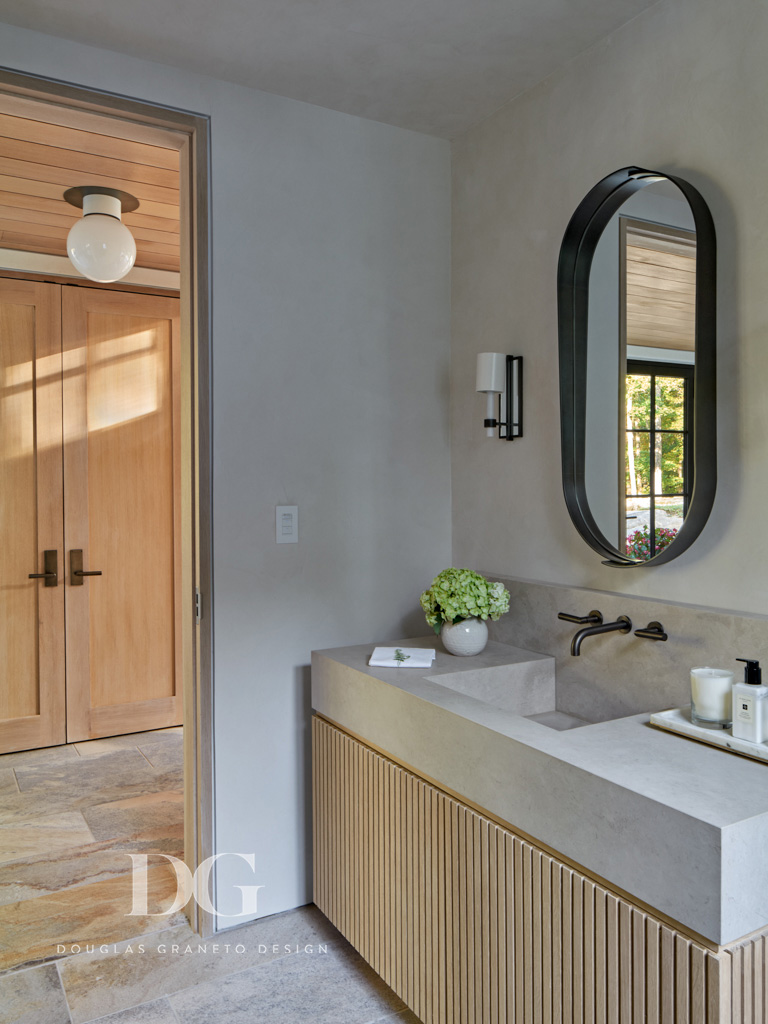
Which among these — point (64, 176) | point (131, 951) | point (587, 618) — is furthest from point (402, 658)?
point (64, 176)

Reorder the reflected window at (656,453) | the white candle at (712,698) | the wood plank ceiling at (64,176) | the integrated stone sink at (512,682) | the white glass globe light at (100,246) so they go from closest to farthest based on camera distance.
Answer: the white candle at (712,698) < the reflected window at (656,453) < the integrated stone sink at (512,682) < the wood plank ceiling at (64,176) < the white glass globe light at (100,246)

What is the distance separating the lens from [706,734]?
1.38 meters

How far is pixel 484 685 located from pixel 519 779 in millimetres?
606

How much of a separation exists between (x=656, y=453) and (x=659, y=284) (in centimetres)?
40

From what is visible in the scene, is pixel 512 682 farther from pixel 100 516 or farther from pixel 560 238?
pixel 100 516

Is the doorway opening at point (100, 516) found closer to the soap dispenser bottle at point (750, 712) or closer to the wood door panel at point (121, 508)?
the wood door panel at point (121, 508)

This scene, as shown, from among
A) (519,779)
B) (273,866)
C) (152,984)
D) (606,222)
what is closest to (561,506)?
(606,222)

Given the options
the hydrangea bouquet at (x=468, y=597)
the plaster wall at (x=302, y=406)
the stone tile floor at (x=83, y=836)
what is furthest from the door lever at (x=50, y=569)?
the hydrangea bouquet at (x=468, y=597)

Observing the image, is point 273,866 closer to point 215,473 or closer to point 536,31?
point 215,473

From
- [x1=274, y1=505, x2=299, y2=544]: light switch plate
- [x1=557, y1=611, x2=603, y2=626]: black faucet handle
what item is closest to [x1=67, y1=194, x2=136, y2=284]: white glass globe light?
[x1=274, y1=505, x2=299, y2=544]: light switch plate

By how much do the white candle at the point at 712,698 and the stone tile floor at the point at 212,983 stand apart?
3.55 feet

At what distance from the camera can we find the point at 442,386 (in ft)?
8.38

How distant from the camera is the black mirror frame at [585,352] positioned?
1.66 meters

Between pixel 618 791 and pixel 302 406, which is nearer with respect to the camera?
pixel 618 791
